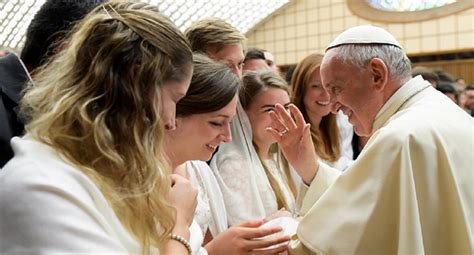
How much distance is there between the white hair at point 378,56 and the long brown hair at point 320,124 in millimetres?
1155

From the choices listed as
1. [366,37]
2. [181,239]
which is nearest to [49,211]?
[181,239]

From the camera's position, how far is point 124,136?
1.04 m

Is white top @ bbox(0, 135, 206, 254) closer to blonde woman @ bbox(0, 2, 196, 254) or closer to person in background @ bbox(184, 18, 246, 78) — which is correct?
blonde woman @ bbox(0, 2, 196, 254)

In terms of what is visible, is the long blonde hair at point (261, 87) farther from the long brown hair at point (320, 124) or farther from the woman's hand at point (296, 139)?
the long brown hair at point (320, 124)

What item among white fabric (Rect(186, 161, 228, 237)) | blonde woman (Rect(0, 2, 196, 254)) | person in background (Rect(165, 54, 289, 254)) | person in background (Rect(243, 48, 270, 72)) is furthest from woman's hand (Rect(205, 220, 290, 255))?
person in background (Rect(243, 48, 270, 72))

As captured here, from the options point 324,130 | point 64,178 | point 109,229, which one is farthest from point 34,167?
point 324,130

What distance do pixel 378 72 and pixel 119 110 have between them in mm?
1127

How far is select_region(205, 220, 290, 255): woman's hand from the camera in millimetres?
1671

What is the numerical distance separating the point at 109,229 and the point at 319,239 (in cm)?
91

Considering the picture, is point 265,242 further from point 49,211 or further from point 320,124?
point 320,124

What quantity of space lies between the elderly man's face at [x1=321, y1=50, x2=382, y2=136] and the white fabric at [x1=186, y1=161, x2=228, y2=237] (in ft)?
2.02

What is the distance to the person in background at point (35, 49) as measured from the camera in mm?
1423

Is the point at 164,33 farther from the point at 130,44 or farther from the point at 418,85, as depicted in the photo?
the point at 418,85

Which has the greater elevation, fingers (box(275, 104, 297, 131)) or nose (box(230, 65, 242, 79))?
nose (box(230, 65, 242, 79))
